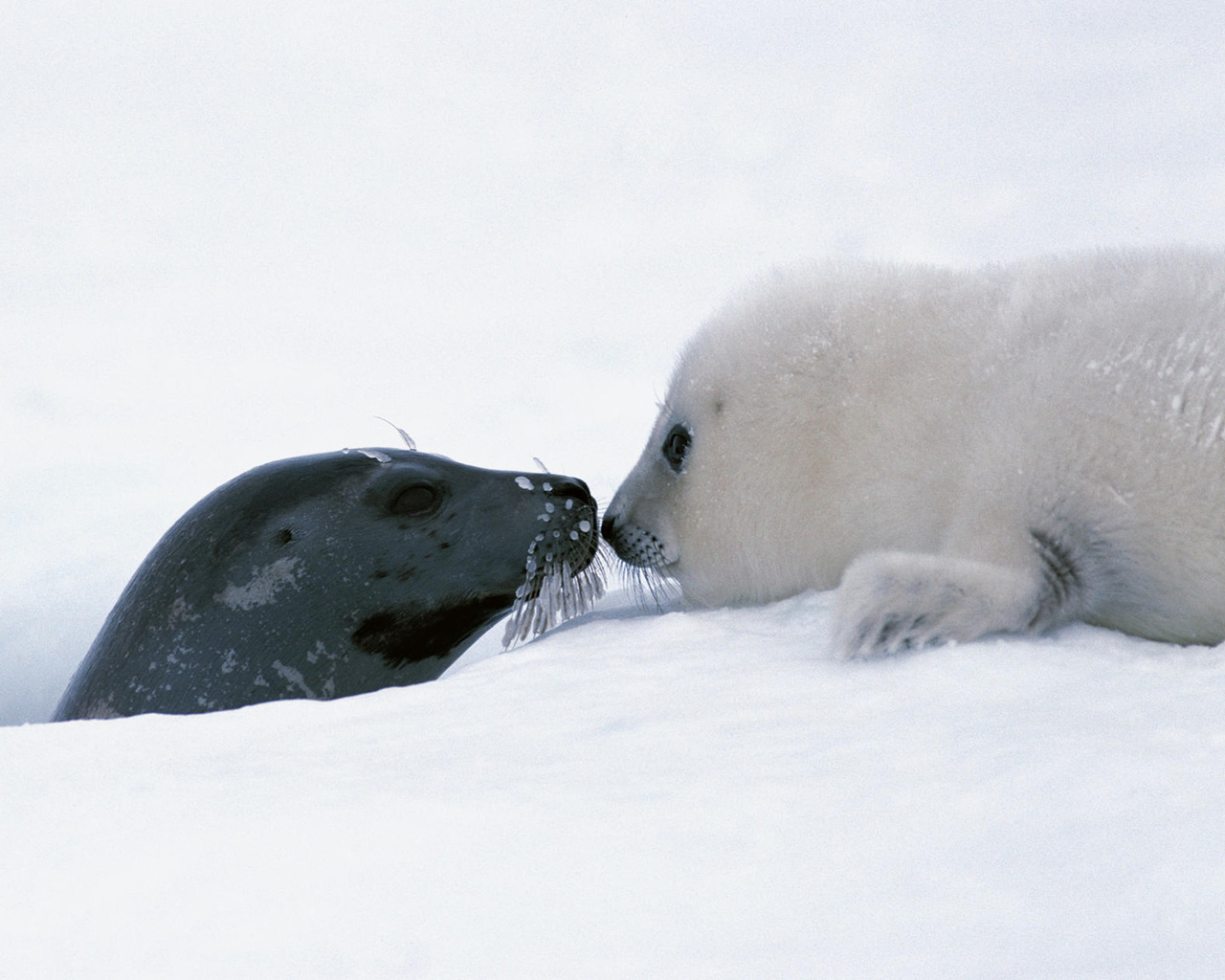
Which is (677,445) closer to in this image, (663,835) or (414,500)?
(414,500)

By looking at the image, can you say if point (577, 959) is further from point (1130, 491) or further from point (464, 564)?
point (464, 564)

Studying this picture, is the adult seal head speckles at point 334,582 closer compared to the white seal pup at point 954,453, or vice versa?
Answer: the white seal pup at point 954,453

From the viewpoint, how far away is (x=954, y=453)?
283 centimetres

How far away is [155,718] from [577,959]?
1.30 metres

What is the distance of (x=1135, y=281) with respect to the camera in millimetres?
2916

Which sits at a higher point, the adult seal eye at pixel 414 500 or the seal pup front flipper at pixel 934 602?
the seal pup front flipper at pixel 934 602

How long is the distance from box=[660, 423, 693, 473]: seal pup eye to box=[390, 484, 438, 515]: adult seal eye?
2.65 feet

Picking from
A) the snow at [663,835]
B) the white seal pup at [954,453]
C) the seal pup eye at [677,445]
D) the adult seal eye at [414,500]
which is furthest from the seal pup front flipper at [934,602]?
the adult seal eye at [414,500]

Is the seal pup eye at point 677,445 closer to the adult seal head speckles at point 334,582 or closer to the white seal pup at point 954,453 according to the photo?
the white seal pup at point 954,453

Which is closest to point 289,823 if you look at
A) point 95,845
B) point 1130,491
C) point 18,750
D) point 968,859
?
point 95,845

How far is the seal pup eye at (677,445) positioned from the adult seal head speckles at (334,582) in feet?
1.63

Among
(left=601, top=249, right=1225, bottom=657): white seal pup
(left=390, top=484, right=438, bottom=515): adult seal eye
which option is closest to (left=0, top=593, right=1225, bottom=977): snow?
(left=601, top=249, right=1225, bottom=657): white seal pup

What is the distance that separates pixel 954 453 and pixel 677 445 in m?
1.03

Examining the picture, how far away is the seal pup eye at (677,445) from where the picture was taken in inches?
143
